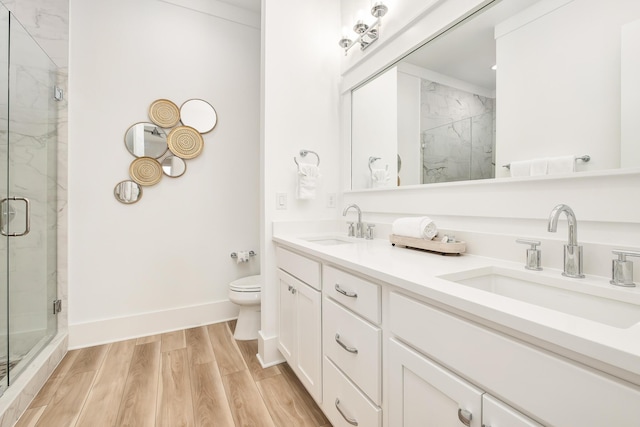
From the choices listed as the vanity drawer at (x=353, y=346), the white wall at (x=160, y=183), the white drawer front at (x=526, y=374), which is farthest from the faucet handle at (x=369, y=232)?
the white wall at (x=160, y=183)

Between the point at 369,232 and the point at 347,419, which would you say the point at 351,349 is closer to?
the point at 347,419

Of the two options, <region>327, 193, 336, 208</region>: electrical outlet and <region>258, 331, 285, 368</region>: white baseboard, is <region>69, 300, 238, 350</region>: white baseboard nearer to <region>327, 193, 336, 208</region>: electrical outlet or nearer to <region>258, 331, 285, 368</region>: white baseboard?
<region>258, 331, 285, 368</region>: white baseboard

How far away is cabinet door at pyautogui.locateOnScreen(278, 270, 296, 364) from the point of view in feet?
5.24

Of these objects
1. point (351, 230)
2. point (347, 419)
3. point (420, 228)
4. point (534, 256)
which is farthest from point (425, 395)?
point (351, 230)

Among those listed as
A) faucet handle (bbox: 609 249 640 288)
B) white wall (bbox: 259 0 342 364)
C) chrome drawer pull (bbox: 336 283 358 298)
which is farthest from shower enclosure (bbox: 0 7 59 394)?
faucet handle (bbox: 609 249 640 288)

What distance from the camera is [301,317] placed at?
4.88 ft

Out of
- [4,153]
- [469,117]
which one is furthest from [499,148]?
[4,153]

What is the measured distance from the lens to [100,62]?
213cm

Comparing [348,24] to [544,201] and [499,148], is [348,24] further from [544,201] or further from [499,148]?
[544,201]

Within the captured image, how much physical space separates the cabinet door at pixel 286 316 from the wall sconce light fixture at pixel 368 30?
1.56 meters

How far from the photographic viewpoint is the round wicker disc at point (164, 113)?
2273 mm

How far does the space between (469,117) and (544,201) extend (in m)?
0.51

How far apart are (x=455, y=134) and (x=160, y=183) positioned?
2.19m

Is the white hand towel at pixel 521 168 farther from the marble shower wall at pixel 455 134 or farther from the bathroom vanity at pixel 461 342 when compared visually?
the bathroom vanity at pixel 461 342
